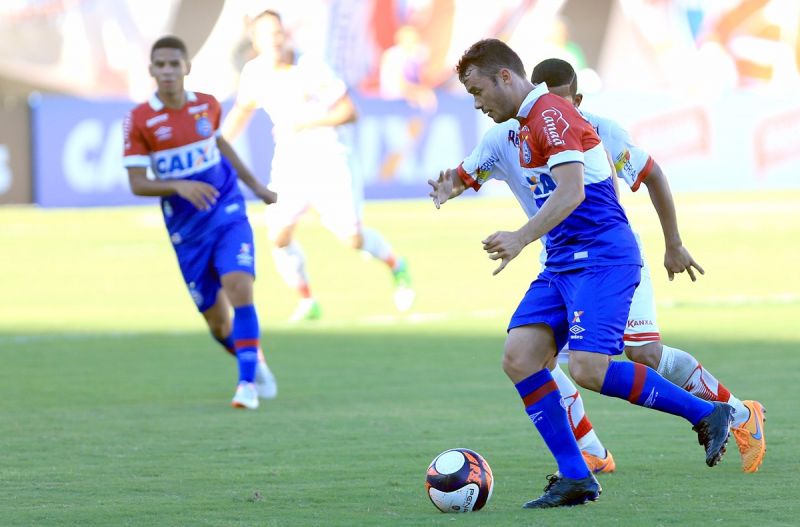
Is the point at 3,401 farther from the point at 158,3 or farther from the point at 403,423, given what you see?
the point at 158,3

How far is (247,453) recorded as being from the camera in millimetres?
7477

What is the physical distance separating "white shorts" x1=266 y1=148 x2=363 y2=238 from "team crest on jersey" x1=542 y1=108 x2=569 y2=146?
301 inches

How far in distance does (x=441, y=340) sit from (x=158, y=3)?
2056 cm

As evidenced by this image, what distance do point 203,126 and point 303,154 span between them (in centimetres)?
420

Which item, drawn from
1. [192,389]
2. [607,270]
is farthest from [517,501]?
[192,389]

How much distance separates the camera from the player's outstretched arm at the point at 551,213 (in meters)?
5.70

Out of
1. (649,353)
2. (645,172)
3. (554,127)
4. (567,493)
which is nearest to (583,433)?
(649,353)

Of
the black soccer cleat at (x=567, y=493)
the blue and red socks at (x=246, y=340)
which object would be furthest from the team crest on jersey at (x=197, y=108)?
the black soccer cleat at (x=567, y=493)

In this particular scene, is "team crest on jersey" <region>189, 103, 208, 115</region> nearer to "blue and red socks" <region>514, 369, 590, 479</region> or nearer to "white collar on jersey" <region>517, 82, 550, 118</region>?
"white collar on jersey" <region>517, 82, 550, 118</region>

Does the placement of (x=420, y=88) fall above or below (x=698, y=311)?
below

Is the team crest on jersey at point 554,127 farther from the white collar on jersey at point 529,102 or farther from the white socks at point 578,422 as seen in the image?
the white socks at point 578,422

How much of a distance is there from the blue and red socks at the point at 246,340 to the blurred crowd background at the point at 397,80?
1796 centimetres

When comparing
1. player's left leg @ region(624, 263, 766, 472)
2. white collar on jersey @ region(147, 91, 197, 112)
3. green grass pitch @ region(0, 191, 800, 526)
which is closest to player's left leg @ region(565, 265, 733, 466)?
green grass pitch @ region(0, 191, 800, 526)

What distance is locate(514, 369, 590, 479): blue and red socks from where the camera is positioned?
6059 millimetres
